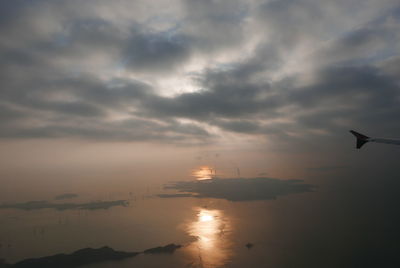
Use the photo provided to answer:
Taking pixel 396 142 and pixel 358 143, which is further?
pixel 358 143
